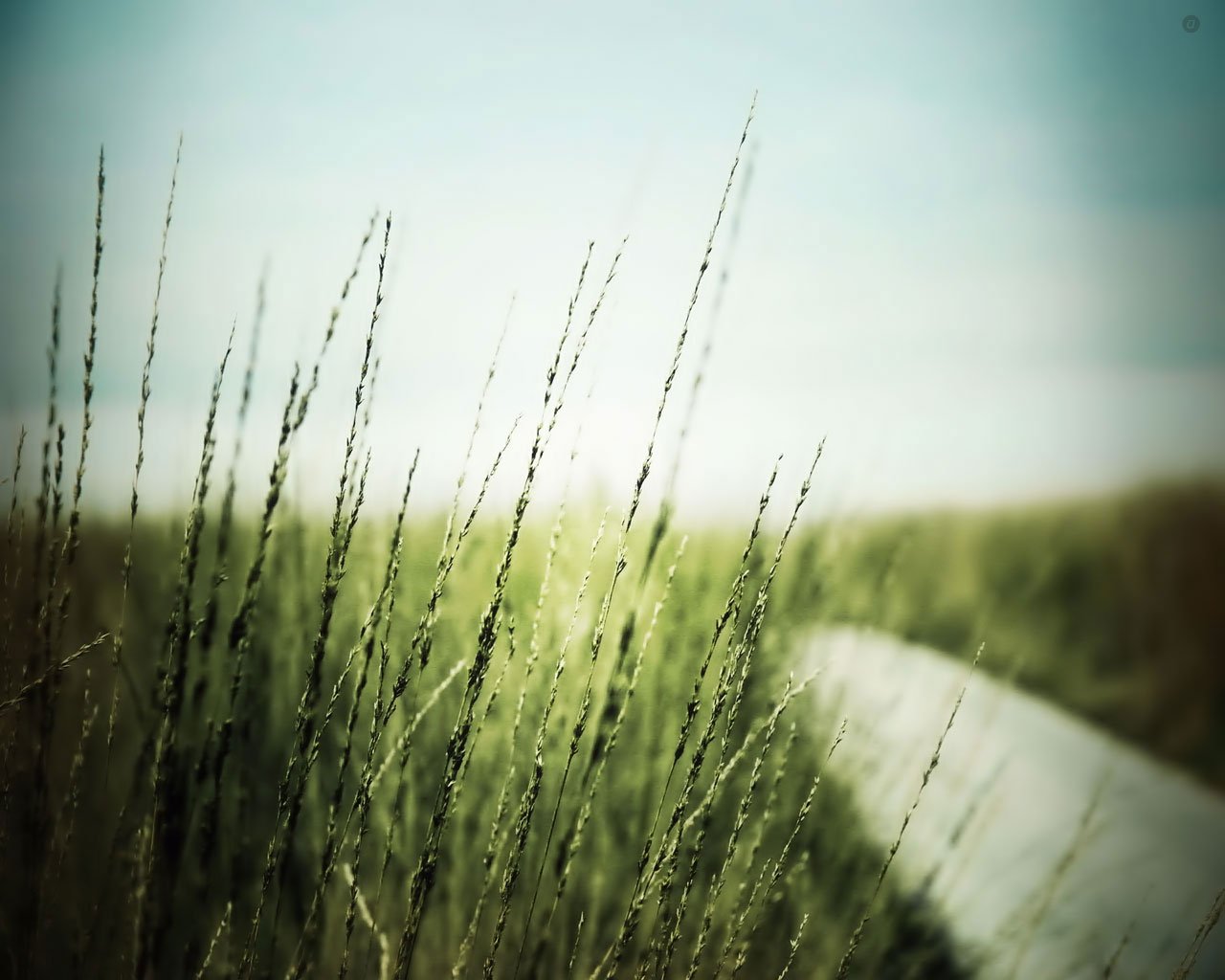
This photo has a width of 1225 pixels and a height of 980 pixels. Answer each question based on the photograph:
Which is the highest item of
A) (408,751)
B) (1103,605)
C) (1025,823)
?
(1103,605)

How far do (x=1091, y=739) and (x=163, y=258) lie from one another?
2.58 m

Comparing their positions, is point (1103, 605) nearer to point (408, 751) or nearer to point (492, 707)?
point (492, 707)

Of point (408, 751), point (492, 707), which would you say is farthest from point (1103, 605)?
point (408, 751)

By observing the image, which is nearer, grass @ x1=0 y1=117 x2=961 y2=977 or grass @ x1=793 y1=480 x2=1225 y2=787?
grass @ x1=0 y1=117 x2=961 y2=977

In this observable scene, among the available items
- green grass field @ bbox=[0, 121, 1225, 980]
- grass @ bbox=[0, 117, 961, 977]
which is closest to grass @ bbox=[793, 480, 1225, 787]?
green grass field @ bbox=[0, 121, 1225, 980]

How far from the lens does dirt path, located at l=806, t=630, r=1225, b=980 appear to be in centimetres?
149

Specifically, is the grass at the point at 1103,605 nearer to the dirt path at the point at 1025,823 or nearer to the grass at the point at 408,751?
the dirt path at the point at 1025,823

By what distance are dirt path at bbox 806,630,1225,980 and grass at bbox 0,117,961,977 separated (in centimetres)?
12

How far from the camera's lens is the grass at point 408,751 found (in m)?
0.83

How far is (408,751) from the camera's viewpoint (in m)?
0.83

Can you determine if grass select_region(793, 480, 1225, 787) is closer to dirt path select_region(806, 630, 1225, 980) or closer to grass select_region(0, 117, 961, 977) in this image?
dirt path select_region(806, 630, 1225, 980)

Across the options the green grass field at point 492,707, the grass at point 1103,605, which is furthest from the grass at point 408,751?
the grass at point 1103,605

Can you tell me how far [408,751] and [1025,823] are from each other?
167 centimetres

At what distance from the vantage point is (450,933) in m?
1.42
